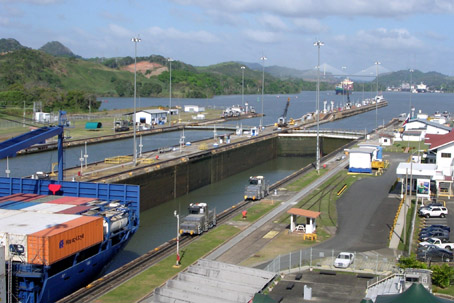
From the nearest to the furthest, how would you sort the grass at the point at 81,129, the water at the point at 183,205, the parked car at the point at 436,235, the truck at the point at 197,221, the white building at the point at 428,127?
the parked car at the point at 436,235 < the truck at the point at 197,221 < the water at the point at 183,205 < the white building at the point at 428,127 < the grass at the point at 81,129

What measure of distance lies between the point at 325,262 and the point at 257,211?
14598 millimetres

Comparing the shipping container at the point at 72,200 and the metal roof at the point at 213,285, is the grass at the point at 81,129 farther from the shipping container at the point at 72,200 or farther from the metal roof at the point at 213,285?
the metal roof at the point at 213,285

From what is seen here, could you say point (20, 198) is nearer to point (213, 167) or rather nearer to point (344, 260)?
point (344, 260)

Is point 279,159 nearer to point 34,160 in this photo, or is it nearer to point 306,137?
point 306,137

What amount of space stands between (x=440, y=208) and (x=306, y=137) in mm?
56764

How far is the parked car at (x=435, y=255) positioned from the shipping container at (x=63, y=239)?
18597 millimetres

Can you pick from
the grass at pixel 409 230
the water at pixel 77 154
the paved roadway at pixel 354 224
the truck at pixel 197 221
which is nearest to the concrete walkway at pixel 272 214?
the paved roadway at pixel 354 224

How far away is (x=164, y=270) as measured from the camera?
105ft

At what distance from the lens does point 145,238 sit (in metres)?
45.7

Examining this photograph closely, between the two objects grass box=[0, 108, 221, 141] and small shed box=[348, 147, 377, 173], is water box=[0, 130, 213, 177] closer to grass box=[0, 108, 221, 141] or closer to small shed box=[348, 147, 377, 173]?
grass box=[0, 108, 221, 141]

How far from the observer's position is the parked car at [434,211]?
44.4 metres

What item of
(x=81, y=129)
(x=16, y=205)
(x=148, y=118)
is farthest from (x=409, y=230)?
(x=148, y=118)

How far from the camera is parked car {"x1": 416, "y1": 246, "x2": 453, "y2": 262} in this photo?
33344 millimetres

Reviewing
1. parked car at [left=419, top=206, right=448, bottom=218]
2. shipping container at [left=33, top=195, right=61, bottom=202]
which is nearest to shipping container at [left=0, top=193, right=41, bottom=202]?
shipping container at [left=33, top=195, right=61, bottom=202]
